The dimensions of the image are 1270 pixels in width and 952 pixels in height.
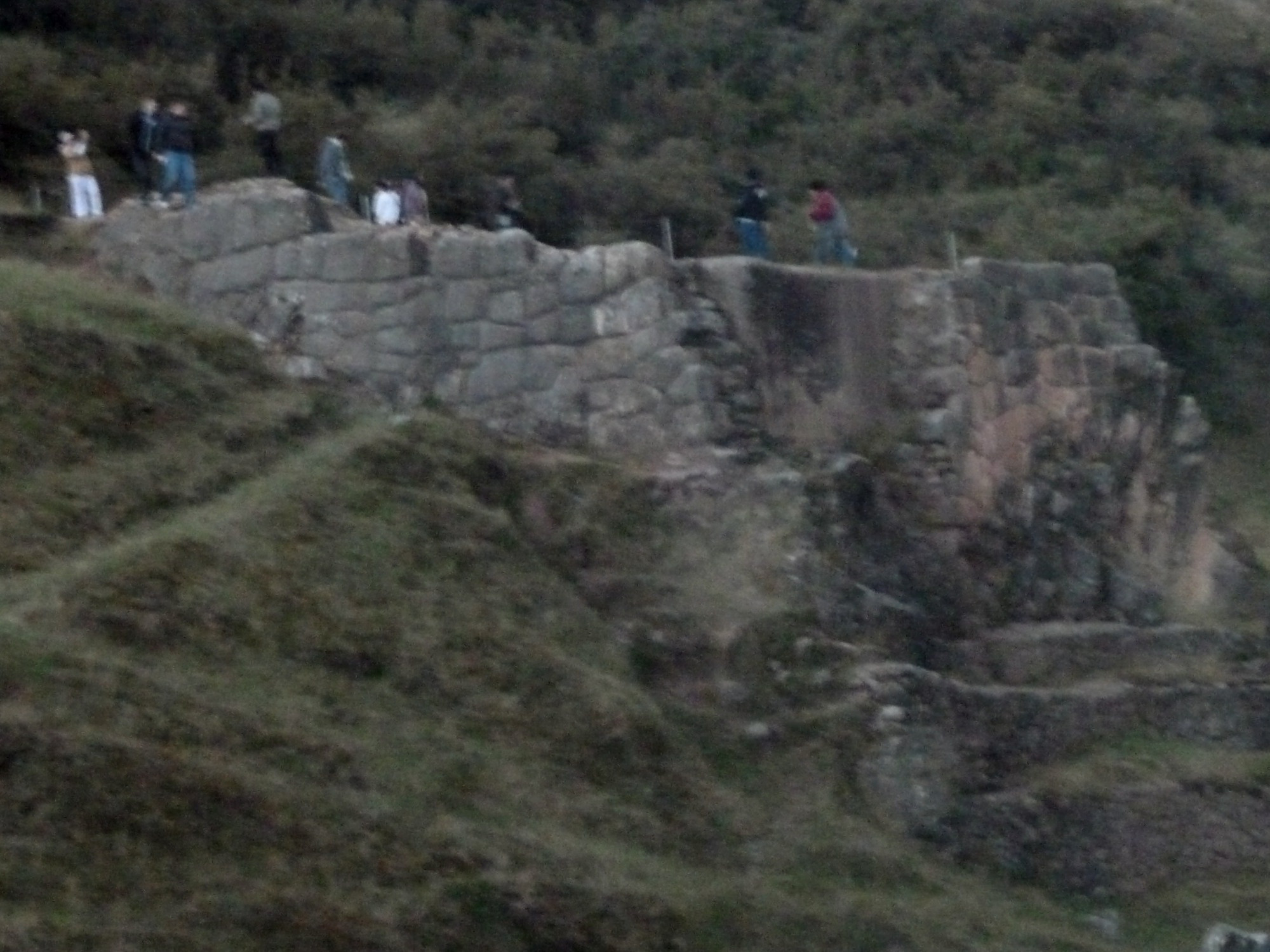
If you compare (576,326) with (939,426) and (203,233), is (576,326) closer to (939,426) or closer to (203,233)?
(203,233)

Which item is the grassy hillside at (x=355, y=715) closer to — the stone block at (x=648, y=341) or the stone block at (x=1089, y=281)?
the stone block at (x=648, y=341)

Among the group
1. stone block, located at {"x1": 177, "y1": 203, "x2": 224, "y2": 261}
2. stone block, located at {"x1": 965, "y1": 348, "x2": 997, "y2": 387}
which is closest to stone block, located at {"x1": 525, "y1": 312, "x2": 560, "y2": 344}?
stone block, located at {"x1": 177, "y1": 203, "x2": 224, "y2": 261}

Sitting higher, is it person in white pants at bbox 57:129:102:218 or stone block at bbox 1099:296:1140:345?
person in white pants at bbox 57:129:102:218

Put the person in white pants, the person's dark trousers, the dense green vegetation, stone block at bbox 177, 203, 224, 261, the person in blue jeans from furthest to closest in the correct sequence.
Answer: the dense green vegetation
the person's dark trousers
the person in white pants
the person in blue jeans
stone block at bbox 177, 203, 224, 261

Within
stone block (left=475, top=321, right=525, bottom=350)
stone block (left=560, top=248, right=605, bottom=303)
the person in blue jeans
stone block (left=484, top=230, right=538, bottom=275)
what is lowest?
stone block (left=475, top=321, right=525, bottom=350)

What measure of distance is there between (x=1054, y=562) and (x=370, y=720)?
6.52 meters

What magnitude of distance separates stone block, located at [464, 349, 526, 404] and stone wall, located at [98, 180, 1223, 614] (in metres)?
0.01

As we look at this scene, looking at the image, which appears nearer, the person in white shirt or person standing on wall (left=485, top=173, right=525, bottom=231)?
the person in white shirt

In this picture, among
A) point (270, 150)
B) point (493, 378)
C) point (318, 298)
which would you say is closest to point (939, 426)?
point (493, 378)

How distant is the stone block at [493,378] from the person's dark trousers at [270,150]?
4.14 m

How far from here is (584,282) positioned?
13281 mm

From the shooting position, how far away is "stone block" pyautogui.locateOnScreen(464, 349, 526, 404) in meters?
13.3

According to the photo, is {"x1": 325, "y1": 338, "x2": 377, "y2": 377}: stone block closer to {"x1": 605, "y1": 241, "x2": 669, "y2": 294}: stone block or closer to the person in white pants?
{"x1": 605, "y1": 241, "x2": 669, "y2": 294}: stone block

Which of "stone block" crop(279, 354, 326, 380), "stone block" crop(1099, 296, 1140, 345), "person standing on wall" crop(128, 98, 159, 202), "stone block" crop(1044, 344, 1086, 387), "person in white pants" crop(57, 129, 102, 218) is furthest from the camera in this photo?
"stone block" crop(1099, 296, 1140, 345)
